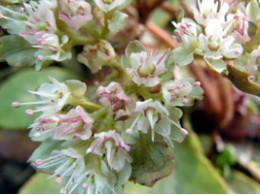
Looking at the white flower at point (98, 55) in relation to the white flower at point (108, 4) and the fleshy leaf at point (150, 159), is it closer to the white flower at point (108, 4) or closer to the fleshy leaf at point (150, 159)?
the white flower at point (108, 4)

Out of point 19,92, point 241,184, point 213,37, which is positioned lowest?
point 241,184

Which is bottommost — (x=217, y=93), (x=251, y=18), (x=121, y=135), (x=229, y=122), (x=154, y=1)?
(x=229, y=122)

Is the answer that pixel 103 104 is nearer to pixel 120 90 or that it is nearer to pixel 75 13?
pixel 120 90

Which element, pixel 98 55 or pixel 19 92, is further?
pixel 19 92

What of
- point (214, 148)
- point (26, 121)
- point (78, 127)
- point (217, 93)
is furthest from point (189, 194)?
point (26, 121)

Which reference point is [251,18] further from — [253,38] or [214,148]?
[214,148]

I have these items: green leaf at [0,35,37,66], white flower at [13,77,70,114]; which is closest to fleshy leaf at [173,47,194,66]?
white flower at [13,77,70,114]

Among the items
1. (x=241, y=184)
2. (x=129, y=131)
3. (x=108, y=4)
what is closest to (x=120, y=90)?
(x=129, y=131)
